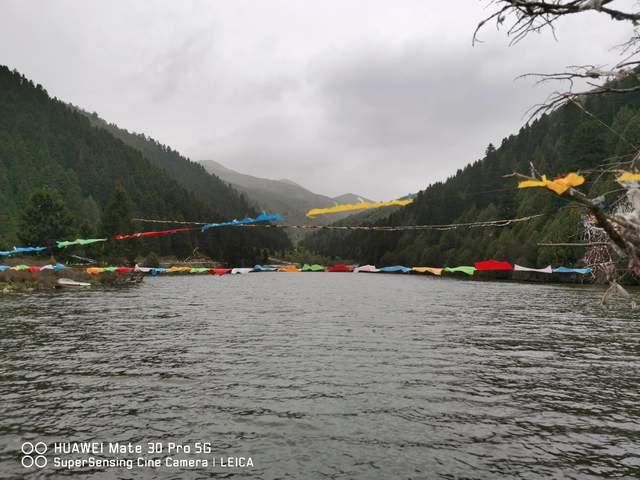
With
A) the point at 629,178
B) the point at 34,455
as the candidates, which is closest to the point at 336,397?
the point at 34,455

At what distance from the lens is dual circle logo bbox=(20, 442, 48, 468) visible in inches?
416

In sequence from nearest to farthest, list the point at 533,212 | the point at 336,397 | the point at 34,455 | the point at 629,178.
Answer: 1. the point at 629,178
2. the point at 34,455
3. the point at 336,397
4. the point at 533,212

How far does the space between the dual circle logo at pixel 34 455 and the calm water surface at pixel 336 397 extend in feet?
0.65

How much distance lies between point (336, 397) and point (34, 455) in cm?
857

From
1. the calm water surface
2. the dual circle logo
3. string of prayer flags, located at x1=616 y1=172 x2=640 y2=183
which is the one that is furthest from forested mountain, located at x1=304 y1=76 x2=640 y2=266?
string of prayer flags, located at x1=616 y1=172 x2=640 y2=183

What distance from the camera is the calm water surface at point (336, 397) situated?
1104 centimetres

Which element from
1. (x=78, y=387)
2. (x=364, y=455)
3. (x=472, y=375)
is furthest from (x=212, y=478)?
(x=472, y=375)

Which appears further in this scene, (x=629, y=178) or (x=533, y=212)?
(x=533, y=212)

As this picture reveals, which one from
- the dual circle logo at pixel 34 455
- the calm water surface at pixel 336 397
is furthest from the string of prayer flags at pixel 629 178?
the dual circle logo at pixel 34 455

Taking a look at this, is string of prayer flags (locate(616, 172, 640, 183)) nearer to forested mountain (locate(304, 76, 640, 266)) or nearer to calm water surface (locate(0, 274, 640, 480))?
calm water surface (locate(0, 274, 640, 480))

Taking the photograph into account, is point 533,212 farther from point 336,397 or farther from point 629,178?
point 629,178

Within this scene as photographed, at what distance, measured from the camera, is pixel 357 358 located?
21.7 meters

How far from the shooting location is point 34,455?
36.1 feet

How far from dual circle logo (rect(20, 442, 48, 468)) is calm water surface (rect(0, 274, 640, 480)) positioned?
20 centimetres
